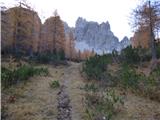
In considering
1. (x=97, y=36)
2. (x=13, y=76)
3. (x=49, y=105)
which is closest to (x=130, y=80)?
(x=49, y=105)

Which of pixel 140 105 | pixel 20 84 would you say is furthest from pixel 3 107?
Result: pixel 140 105

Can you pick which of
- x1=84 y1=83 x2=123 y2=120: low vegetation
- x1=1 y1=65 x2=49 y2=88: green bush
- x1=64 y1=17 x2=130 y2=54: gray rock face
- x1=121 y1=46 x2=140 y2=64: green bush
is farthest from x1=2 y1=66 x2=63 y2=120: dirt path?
x1=64 y1=17 x2=130 y2=54: gray rock face

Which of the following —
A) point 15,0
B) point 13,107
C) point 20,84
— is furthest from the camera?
point 15,0

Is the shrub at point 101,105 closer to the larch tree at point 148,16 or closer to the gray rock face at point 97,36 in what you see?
the larch tree at point 148,16

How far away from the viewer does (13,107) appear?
544 inches

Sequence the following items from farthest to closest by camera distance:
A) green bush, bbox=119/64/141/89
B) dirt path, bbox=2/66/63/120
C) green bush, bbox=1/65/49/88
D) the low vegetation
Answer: green bush, bbox=1/65/49/88 → green bush, bbox=119/64/141/89 → dirt path, bbox=2/66/63/120 → the low vegetation

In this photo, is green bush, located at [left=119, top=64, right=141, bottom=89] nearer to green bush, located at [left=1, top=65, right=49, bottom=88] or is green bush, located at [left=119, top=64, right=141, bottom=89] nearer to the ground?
the ground

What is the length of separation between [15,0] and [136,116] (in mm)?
30579

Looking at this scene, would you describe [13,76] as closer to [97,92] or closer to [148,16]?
[97,92]

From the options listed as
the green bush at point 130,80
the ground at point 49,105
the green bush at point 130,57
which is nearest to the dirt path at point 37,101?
the ground at point 49,105

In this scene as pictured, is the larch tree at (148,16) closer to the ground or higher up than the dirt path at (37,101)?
higher up

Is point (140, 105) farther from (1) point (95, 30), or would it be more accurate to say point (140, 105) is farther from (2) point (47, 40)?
(1) point (95, 30)

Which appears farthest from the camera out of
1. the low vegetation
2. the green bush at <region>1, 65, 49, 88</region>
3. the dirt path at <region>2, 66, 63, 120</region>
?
the green bush at <region>1, 65, 49, 88</region>

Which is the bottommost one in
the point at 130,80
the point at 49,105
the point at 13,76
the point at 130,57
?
the point at 49,105
